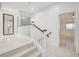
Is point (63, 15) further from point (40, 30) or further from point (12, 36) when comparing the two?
point (12, 36)

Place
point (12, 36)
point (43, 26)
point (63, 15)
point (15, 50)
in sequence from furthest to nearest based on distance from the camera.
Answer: point (12, 36) → point (43, 26) → point (63, 15) → point (15, 50)

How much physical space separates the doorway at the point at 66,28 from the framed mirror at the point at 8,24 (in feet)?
7.91

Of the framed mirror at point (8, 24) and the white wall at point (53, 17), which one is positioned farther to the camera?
the framed mirror at point (8, 24)

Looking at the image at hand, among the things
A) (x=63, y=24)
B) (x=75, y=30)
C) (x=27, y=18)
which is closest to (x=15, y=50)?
(x=27, y=18)

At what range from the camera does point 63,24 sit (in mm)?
3588

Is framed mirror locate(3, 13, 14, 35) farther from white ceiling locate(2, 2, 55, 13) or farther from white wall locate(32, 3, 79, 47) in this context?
white wall locate(32, 3, 79, 47)

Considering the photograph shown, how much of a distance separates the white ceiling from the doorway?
697 mm

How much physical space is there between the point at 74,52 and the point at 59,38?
926 mm

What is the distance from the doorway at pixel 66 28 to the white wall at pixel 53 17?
0.47ft

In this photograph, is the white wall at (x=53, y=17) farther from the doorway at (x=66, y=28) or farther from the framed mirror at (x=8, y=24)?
the framed mirror at (x=8, y=24)

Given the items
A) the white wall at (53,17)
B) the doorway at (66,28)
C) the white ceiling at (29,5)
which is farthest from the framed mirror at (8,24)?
the doorway at (66,28)

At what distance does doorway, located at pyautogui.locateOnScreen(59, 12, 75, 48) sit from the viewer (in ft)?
11.6

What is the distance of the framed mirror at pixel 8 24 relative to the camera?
15.0ft

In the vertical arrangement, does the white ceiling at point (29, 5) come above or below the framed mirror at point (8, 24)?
above
